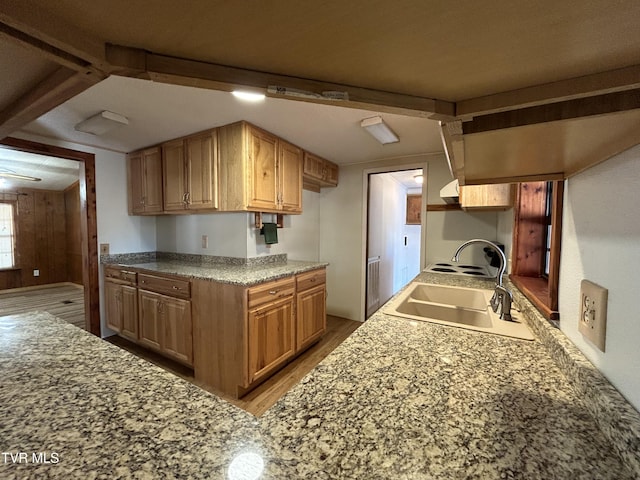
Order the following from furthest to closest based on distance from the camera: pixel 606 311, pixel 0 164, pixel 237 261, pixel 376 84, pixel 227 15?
pixel 0 164 < pixel 237 261 < pixel 606 311 < pixel 376 84 < pixel 227 15

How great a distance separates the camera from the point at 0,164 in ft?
13.4

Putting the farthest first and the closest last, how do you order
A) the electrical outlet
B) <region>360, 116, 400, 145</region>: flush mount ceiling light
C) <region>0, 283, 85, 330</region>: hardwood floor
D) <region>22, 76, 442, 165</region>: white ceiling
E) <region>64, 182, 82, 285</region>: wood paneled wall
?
1. <region>64, 182, 82, 285</region>: wood paneled wall
2. <region>0, 283, 85, 330</region>: hardwood floor
3. <region>360, 116, 400, 145</region>: flush mount ceiling light
4. <region>22, 76, 442, 165</region>: white ceiling
5. the electrical outlet

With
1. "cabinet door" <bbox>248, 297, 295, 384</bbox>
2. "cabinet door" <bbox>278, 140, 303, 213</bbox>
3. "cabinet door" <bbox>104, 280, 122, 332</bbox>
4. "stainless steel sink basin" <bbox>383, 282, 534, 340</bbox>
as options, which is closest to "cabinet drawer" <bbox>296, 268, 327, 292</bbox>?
"cabinet door" <bbox>248, 297, 295, 384</bbox>

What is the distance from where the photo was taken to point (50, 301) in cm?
472

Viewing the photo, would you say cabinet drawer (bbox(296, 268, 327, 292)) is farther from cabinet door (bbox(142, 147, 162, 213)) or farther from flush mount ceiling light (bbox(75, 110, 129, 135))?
flush mount ceiling light (bbox(75, 110, 129, 135))

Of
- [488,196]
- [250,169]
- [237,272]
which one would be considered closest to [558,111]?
[488,196]

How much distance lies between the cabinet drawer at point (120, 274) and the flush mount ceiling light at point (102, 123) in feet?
4.33

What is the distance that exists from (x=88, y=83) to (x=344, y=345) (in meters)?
0.88

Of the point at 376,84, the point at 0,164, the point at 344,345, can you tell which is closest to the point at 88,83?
the point at 376,84

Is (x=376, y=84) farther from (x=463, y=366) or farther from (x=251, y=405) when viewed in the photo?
(x=251, y=405)

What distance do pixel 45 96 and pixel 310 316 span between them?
2.45 meters

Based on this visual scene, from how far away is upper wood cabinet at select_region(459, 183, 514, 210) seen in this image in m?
1.78

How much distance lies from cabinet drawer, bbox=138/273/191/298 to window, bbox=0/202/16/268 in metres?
5.60

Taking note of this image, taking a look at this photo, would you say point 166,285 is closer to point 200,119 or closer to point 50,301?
Result: point 200,119
